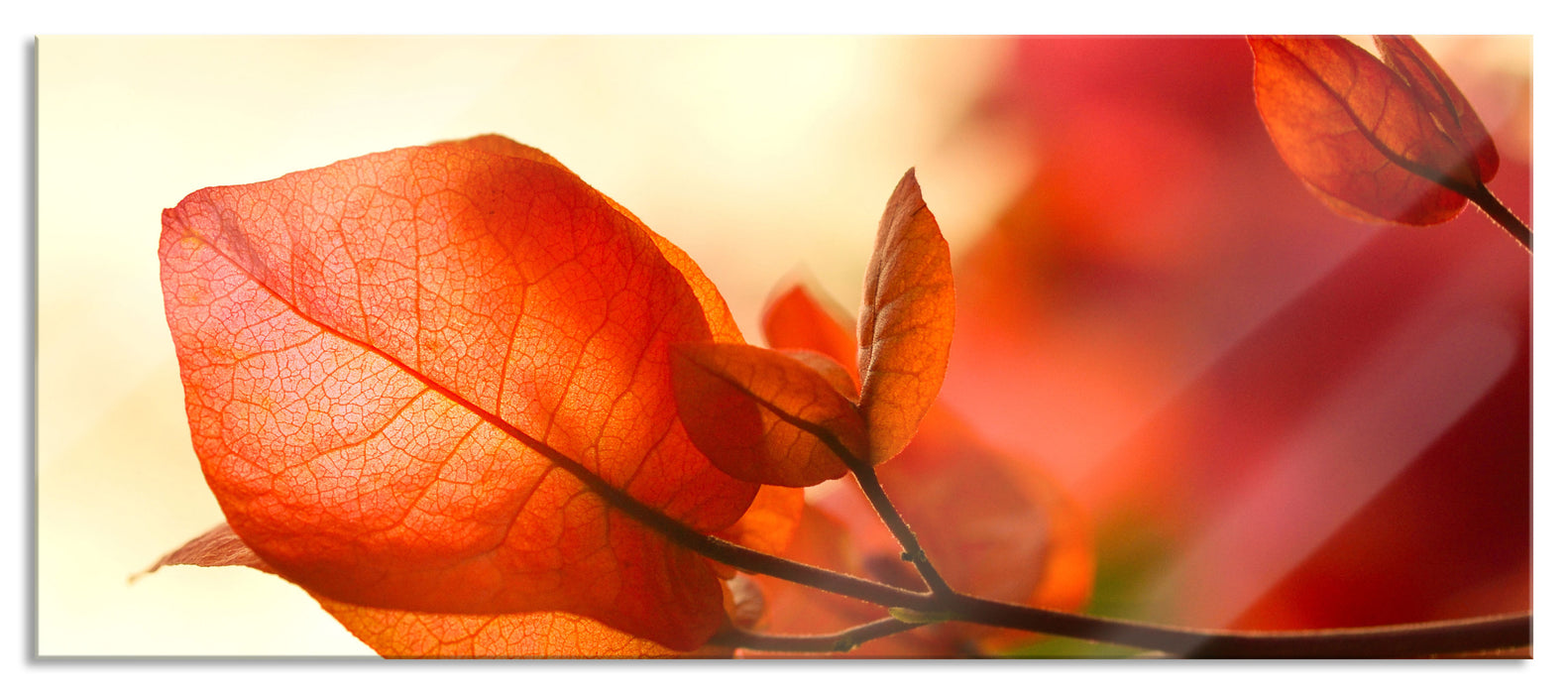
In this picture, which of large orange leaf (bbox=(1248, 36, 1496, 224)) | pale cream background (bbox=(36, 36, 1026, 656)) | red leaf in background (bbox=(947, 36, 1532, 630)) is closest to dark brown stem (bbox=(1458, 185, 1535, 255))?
large orange leaf (bbox=(1248, 36, 1496, 224))

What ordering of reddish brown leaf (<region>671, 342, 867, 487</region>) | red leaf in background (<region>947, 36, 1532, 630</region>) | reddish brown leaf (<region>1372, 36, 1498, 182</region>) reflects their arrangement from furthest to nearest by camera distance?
red leaf in background (<region>947, 36, 1532, 630</region>) < reddish brown leaf (<region>1372, 36, 1498, 182</region>) < reddish brown leaf (<region>671, 342, 867, 487</region>)

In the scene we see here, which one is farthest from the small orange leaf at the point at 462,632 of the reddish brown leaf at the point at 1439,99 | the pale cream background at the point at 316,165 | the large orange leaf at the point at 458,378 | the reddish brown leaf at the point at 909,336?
the reddish brown leaf at the point at 1439,99

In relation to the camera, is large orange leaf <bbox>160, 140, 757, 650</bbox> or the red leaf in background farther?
the red leaf in background

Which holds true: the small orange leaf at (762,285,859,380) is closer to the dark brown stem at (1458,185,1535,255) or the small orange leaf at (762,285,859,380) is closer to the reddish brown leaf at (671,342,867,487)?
the reddish brown leaf at (671,342,867,487)

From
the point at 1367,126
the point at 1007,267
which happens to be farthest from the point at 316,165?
the point at 1367,126

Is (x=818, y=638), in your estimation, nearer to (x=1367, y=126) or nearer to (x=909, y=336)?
(x=909, y=336)
